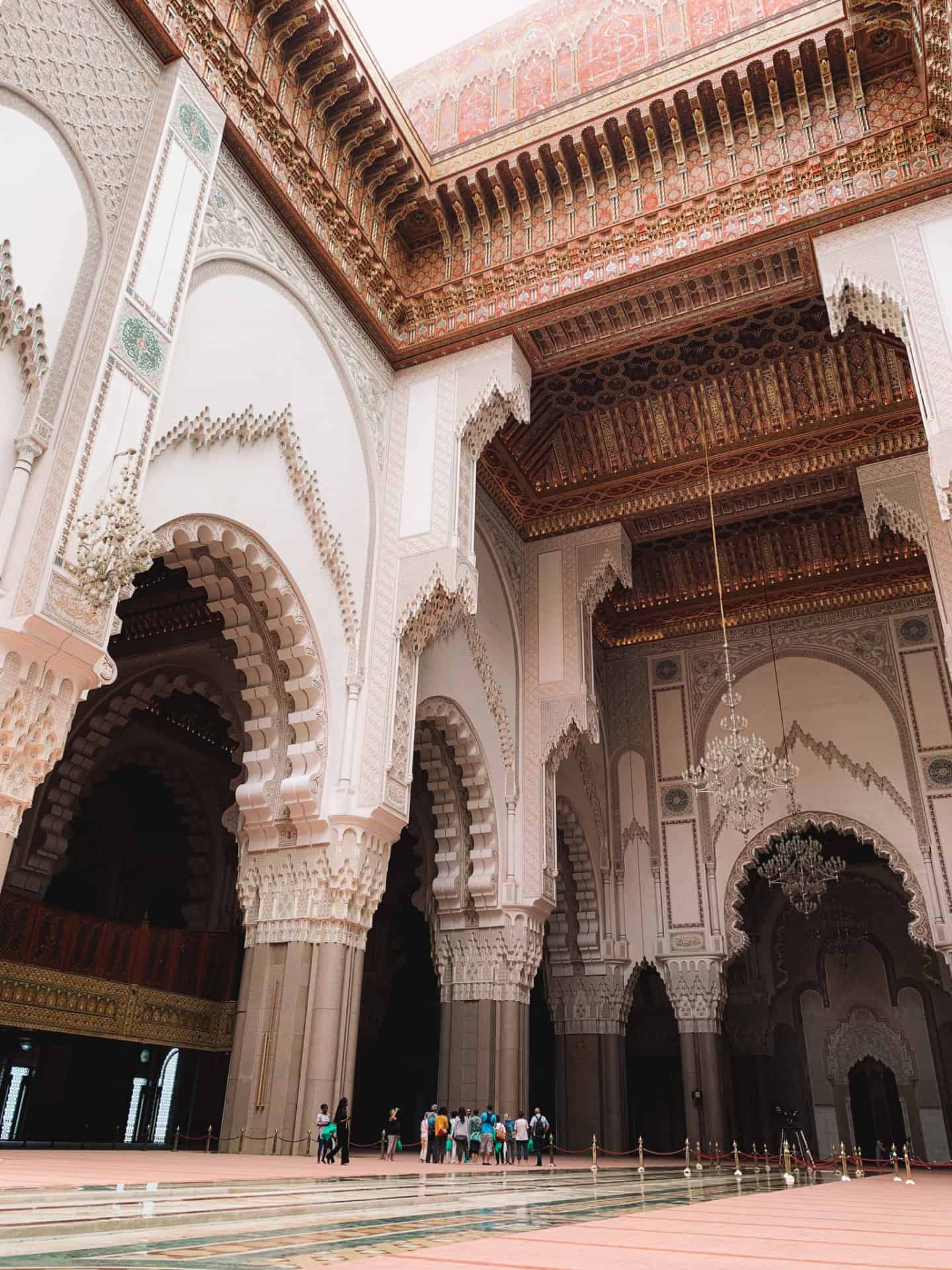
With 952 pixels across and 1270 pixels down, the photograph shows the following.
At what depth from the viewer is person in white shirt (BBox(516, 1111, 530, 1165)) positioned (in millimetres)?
8672

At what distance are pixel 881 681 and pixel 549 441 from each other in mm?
5291

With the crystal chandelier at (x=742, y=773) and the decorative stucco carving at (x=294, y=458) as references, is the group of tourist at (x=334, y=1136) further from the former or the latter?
the crystal chandelier at (x=742, y=773)

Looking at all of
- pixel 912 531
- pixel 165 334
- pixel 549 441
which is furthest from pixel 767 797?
pixel 165 334

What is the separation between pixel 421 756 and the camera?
1011cm

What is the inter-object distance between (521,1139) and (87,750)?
5.99m

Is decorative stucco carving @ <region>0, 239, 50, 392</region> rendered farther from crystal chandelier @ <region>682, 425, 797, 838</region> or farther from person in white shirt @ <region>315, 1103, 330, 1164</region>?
crystal chandelier @ <region>682, 425, 797, 838</region>

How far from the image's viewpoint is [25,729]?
187 inches

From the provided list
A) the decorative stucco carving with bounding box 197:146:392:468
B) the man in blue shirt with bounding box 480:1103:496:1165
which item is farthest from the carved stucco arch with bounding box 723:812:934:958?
the decorative stucco carving with bounding box 197:146:392:468

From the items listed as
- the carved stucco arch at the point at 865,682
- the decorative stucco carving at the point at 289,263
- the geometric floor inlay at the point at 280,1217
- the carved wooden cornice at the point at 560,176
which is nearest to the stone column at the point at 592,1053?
the carved stucco arch at the point at 865,682

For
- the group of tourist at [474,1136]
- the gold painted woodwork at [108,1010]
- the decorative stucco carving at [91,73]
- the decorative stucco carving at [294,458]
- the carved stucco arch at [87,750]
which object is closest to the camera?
the decorative stucco carving at [91,73]

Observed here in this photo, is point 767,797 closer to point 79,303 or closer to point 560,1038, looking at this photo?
point 560,1038

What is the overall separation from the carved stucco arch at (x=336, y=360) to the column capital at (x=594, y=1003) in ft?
21.6

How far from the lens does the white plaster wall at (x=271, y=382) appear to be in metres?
6.53

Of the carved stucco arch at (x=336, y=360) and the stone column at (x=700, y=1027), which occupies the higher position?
the carved stucco arch at (x=336, y=360)
